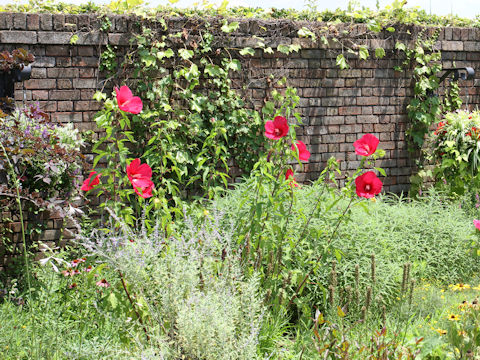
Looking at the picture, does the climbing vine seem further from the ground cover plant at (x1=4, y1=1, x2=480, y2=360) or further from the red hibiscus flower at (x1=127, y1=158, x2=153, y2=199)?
the red hibiscus flower at (x1=127, y1=158, x2=153, y2=199)

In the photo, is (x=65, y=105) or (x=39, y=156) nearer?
(x=39, y=156)

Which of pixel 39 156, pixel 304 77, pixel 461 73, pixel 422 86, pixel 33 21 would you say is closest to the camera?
pixel 39 156

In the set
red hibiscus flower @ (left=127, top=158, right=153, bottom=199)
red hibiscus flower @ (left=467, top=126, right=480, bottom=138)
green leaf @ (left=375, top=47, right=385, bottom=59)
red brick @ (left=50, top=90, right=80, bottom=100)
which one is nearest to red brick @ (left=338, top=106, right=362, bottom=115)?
green leaf @ (left=375, top=47, right=385, bottom=59)

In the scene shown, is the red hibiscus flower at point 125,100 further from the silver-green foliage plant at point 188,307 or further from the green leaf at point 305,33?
the green leaf at point 305,33

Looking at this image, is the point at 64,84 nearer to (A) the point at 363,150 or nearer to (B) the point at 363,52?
(A) the point at 363,150

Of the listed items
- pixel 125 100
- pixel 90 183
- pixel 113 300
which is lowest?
pixel 113 300

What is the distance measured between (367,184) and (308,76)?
2448 mm

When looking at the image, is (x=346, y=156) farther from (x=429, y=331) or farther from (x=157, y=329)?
(x=157, y=329)

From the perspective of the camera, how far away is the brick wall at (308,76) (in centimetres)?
437

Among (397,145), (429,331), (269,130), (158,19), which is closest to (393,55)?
(397,145)

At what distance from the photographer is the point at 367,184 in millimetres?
3168

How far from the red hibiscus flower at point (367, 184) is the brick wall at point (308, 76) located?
216 centimetres

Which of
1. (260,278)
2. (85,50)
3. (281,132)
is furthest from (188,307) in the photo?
(85,50)

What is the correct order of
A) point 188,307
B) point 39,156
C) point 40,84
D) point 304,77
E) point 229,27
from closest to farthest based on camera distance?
point 188,307
point 39,156
point 40,84
point 229,27
point 304,77
